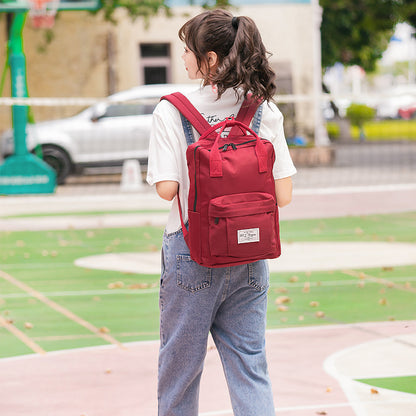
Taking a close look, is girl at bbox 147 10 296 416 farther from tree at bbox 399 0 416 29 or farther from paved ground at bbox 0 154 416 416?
tree at bbox 399 0 416 29

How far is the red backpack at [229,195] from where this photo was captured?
3.13m

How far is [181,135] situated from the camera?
3.30m

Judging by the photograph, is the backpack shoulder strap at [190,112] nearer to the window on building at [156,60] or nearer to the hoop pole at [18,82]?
the hoop pole at [18,82]

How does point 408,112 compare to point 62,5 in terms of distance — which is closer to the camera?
point 62,5

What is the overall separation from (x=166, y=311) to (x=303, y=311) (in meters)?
3.74

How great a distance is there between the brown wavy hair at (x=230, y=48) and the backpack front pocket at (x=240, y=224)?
1.27 feet

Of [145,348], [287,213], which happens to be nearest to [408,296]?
[145,348]

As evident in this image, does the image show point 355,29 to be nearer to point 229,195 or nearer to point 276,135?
point 276,135

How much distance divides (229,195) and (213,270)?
1.01ft

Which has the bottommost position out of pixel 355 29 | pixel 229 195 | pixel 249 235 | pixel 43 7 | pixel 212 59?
pixel 249 235

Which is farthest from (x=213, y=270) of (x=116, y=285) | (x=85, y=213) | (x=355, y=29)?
(x=355, y=29)

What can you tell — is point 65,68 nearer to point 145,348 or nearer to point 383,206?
point 383,206

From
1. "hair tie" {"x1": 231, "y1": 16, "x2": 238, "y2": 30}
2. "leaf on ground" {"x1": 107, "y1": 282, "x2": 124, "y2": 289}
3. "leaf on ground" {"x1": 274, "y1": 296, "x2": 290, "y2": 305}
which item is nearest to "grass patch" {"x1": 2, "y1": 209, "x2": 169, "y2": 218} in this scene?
"leaf on ground" {"x1": 107, "y1": 282, "x2": 124, "y2": 289}

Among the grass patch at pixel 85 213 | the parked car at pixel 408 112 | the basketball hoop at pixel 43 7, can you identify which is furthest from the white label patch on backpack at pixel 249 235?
the parked car at pixel 408 112
